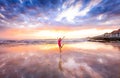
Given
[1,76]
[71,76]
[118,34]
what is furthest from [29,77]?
[118,34]

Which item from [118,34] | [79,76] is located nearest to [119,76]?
[79,76]

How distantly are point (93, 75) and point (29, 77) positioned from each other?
353cm

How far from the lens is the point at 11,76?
711cm

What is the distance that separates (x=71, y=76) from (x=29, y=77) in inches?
90.3

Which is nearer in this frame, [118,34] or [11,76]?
[11,76]

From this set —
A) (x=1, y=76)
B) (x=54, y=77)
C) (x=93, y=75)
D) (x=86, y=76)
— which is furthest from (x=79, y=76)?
(x=1, y=76)

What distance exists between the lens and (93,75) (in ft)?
23.2

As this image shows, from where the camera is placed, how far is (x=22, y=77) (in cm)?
690

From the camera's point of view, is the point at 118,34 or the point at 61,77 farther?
the point at 118,34

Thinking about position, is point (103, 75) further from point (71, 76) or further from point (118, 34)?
point (118, 34)

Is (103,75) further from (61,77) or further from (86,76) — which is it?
(61,77)

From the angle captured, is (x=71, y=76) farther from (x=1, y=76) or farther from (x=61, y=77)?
(x=1, y=76)

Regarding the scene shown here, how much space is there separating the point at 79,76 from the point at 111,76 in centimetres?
171

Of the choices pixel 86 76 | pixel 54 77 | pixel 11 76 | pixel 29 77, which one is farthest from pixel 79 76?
pixel 11 76
